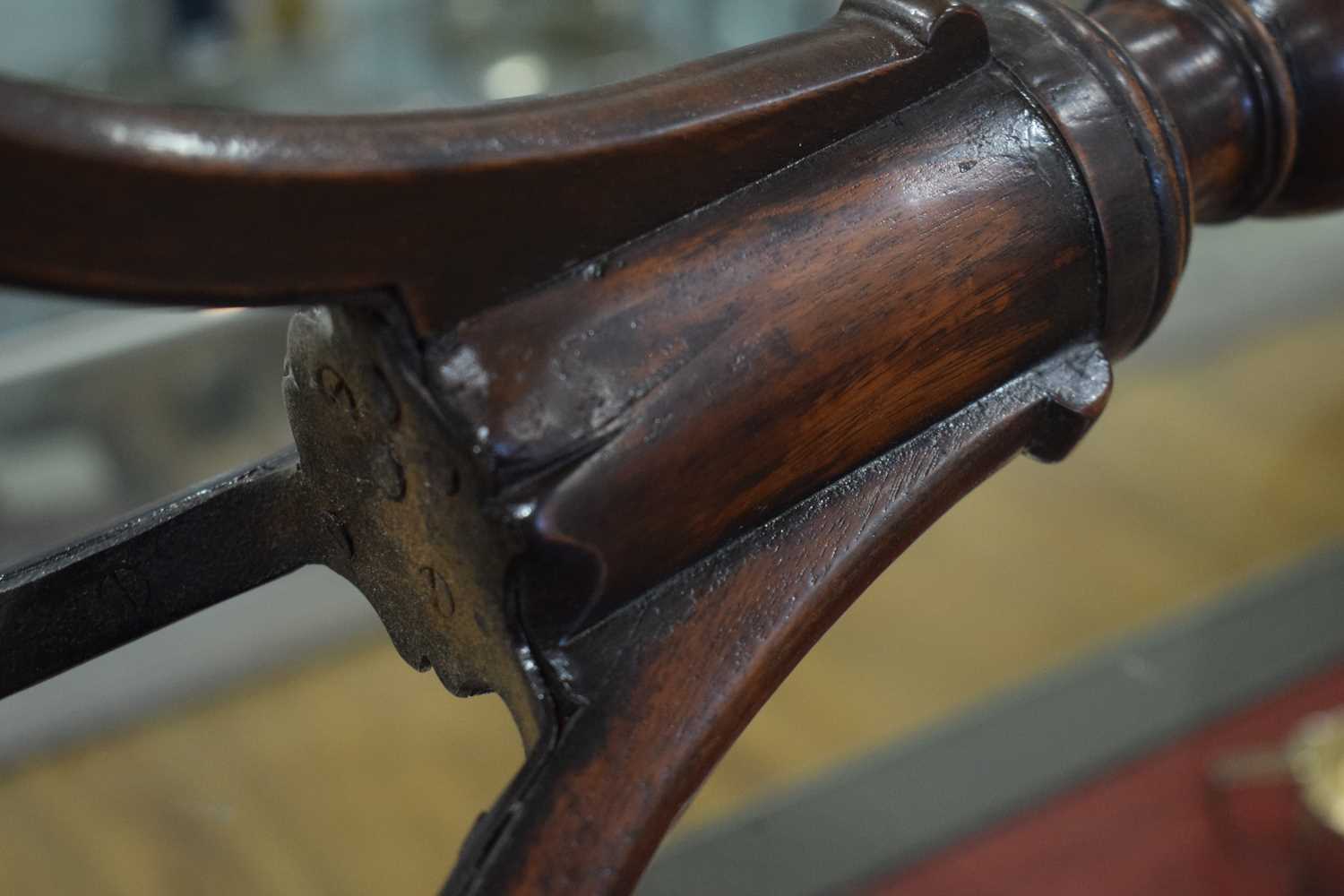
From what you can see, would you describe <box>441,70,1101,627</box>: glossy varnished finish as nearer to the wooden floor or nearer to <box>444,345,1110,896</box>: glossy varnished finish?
<box>444,345,1110,896</box>: glossy varnished finish

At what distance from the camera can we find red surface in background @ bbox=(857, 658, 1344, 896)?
1.24 m

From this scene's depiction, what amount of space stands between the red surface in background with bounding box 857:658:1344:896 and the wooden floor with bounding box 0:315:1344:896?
0.19 metres

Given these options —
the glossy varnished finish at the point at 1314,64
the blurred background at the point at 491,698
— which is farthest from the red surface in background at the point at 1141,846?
the glossy varnished finish at the point at 1314,64

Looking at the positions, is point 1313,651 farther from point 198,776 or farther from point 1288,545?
point 198,776

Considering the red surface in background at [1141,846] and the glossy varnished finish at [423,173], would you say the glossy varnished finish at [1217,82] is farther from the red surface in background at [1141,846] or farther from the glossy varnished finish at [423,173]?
the red surface in background at [1141,846]

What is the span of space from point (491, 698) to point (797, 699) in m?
0.30

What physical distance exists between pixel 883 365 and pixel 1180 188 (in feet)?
0.40

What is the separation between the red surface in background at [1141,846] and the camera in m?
1.24

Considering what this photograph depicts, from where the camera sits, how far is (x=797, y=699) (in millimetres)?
1549

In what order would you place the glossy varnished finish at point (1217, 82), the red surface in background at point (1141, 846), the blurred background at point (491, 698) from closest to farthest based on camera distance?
the glossy varnished finish at point (1217, 82), the red surface in background at point (1141, 846), the blurred background at point (491, 698)

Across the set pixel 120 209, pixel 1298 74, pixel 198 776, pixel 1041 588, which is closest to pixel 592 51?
pixel 1041 588

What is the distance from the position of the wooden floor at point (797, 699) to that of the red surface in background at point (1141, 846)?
0.19 m

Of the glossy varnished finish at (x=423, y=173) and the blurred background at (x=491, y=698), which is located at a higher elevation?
the blurred background at (x=491, y=698)

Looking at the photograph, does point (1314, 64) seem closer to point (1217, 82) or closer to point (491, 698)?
point (1217, 82)
